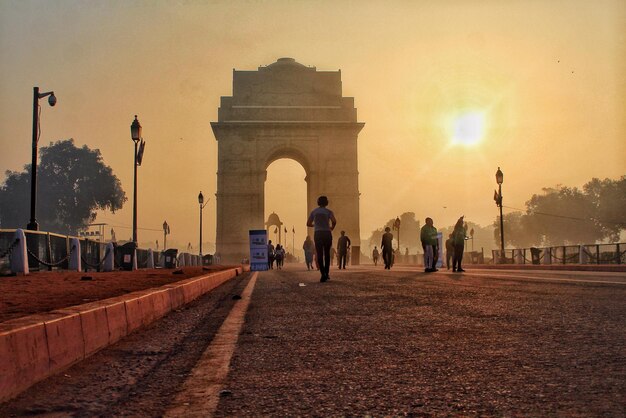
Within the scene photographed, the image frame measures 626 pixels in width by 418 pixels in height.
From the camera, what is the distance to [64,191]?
3374 inches

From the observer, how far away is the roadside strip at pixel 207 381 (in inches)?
96.7

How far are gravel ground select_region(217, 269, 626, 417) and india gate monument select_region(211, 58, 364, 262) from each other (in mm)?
53986

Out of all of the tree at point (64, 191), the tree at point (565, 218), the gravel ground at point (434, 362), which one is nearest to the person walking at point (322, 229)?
the gravel ground at point (434, 362)

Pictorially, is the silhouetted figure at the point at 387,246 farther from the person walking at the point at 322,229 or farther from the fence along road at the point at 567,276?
the person walking at the point at 322,229

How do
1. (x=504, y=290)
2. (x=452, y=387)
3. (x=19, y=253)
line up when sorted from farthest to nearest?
1. (x=19, y=253)
2. (x=504, y=290)
3. (x=452, y=387)

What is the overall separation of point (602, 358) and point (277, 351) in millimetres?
1684

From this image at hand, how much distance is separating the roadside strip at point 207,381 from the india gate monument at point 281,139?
5535 cm

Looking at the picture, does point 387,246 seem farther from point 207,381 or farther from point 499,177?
point 207,381

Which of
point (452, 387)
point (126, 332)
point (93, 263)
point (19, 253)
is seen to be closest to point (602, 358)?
point (452, 387)

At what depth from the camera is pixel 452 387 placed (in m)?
2.77

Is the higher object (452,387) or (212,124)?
(212,124)

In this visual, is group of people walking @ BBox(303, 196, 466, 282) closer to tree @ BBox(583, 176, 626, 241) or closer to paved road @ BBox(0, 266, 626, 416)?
paved road @ BBox(0, 266, 626, 416)

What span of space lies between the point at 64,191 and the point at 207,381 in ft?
289

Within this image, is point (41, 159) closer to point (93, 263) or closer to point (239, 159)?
point (239, 159)
